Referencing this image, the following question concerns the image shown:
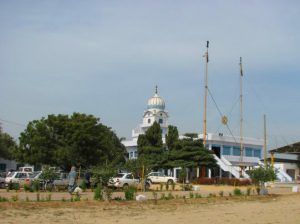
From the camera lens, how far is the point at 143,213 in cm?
1830

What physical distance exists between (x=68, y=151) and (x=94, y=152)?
2701mm

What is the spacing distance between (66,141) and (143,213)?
1031 inches

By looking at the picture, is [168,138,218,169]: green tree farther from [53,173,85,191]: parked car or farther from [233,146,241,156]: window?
[53,173,85,191]: parked car

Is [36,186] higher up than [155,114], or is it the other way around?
[155,114]

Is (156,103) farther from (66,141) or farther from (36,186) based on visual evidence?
(36,186)

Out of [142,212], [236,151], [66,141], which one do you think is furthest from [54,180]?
[236,151]

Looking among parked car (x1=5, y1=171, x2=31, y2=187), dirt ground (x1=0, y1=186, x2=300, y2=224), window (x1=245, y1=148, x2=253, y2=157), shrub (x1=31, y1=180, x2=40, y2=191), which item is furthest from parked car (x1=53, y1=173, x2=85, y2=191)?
window (x1=245, y1=148, x2=253, y2=157)

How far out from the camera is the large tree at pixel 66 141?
42969 mm

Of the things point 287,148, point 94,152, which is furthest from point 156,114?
point 94,152

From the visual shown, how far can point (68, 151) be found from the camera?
42250 millimetres

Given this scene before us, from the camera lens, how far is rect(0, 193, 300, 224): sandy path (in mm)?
16047

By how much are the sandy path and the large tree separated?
69.8 ft

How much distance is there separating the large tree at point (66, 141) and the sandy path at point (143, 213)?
21289 millimetres

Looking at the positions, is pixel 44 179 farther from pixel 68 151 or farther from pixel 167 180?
pixel 167 180
